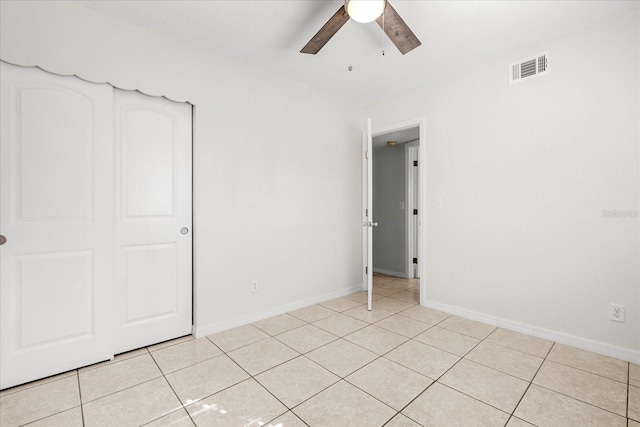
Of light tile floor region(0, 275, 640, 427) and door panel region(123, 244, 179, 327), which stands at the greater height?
door panel region(123, 244, 179, 327)

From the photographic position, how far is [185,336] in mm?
2621

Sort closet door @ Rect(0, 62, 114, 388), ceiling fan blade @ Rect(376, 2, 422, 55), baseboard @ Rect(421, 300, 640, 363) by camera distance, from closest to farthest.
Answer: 1. ceiling fan blade @ Rect(376, 2, 422, 55)
2. closet door @ Rect(0, 62, 114, 388)
3. baseboard @ Rect(421, 300, 640, 363)

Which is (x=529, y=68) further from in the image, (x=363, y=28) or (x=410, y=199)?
(x=410, y=199)

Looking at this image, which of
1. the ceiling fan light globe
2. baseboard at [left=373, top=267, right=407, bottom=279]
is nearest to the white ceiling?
the ceiling fan light globe

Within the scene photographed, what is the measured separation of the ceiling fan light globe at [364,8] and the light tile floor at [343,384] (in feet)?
7.25

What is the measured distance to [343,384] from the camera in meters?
1.89

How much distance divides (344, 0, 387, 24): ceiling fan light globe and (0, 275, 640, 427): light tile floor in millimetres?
2210

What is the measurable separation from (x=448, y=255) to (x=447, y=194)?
0.66 meters

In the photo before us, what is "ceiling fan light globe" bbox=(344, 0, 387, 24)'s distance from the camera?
63.1 inches

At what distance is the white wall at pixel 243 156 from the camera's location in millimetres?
2049

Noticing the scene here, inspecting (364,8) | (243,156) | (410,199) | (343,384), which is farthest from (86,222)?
(410,199)

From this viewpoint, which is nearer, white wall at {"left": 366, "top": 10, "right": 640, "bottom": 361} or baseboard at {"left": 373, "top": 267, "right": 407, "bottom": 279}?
white wall at {"left": 366, "top": 10, "right": 640, "bottom": 361}

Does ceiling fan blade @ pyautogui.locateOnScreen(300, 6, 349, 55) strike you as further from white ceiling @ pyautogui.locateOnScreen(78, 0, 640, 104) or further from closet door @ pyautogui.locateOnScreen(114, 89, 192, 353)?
closet door @ pyautogui.locateOnScreen(114, 89, 192, 353)

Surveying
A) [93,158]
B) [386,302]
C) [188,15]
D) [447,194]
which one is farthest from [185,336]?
[447,194]
